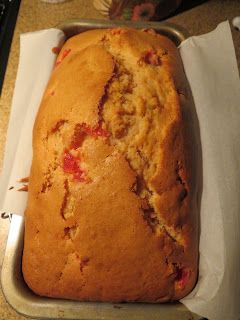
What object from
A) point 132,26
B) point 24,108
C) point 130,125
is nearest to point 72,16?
point 132,26

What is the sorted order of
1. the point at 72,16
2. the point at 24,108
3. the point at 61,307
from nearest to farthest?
the point at 61,307, the point at 24,108, the point at 72,16

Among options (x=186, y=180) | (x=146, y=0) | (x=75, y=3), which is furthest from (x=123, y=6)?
(x=186, y=180)

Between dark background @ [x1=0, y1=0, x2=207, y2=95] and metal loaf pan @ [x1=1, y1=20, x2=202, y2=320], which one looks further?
dark background @ [x1=0, y1=0, x2=207, y2=95]

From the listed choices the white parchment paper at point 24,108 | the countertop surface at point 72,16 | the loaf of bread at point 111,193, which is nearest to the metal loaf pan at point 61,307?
the loaf of bread at point 111,193

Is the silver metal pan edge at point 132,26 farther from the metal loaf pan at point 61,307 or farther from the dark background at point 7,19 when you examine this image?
the metal loaf pan at point 61,307

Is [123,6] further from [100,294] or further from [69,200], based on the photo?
[100,294]

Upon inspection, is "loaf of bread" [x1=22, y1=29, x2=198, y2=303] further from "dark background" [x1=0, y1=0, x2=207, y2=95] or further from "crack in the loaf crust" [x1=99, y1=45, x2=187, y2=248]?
"dark background" [x1=0, y1=0, x2=207, y2=95]

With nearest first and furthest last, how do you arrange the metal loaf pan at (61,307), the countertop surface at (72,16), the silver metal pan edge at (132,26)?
the metal loaf pan at (61,307)
the silver metal pan edge at (132,26)
the countertop surface at (72,16)

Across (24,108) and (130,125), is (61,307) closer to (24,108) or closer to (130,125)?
(130,125)

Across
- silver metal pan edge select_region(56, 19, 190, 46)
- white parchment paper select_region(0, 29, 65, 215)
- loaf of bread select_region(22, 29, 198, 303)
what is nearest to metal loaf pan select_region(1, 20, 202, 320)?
loaf of bread select_region(22, 29, 198, 303)
